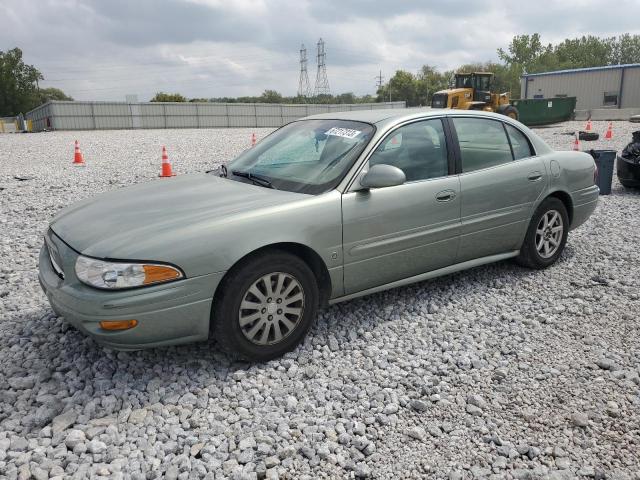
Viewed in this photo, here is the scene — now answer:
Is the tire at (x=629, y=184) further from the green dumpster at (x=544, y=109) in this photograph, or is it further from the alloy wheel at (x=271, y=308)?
the green dumpster at (x=544, y=109)

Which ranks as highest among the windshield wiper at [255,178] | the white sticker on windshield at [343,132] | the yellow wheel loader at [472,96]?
the yellow wheel loader at [472,96]

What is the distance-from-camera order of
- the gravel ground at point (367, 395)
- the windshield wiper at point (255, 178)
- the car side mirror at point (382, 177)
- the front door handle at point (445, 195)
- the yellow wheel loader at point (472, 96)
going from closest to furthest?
the gravel ground at point (367, 395)
the car side mirror at point (382, 177)
the windshield wiper at point (255, 178)
the front door handle at point (445, 195)
the yellow wheel loader at point (472, 96)

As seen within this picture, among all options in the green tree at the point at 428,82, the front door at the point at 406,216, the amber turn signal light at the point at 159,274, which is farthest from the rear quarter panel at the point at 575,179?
the green tree at the point at 428,82

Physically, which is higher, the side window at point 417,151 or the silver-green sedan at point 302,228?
the side window at point 417,151

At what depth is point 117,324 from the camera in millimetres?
2936

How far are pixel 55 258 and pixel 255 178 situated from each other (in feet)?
4.90

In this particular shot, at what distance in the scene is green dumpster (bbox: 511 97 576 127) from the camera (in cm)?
2873

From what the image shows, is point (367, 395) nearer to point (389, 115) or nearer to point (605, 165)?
point (389, 115)

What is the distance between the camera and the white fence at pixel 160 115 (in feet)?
130

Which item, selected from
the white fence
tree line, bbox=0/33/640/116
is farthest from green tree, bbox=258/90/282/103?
the white fence

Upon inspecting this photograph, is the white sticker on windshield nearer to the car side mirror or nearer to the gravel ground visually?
the car side mirror

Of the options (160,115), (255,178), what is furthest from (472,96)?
(160,115)

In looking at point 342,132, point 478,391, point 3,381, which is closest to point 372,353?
point 478,391

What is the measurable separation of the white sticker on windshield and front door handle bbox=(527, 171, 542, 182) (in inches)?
70.1
